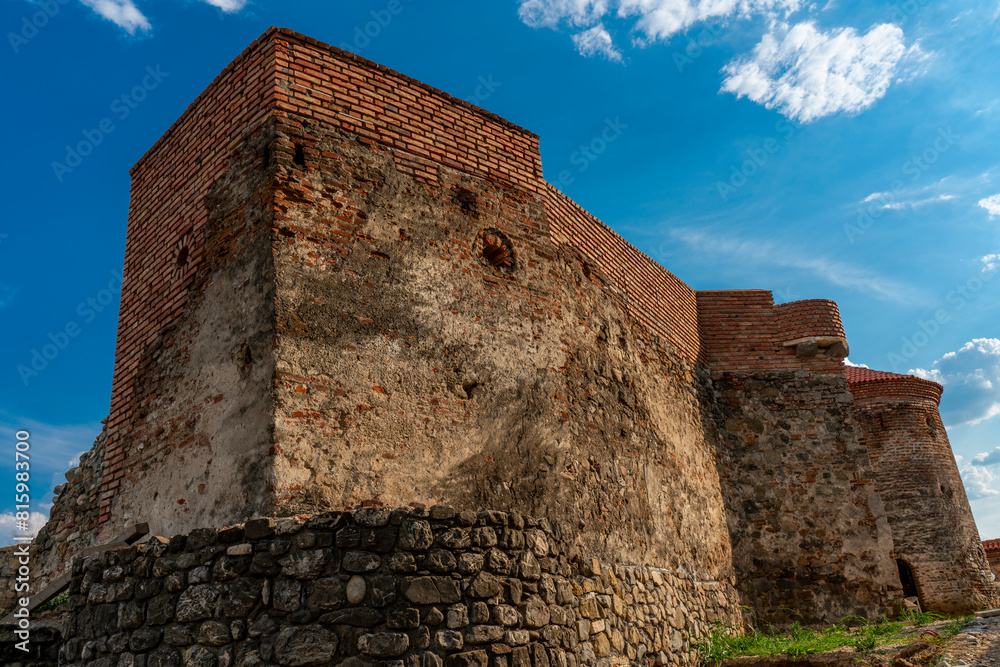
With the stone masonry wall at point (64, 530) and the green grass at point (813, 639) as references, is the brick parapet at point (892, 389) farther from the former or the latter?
the stone masonry wall at point (64, 530)

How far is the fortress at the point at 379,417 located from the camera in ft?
12.2

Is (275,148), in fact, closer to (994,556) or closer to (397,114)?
(397,114)

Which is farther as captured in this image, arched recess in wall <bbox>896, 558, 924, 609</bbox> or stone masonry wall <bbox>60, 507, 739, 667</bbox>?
arched recess in wall <bbox>896, 558, 924, 609</bbox>

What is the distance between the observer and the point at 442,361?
216 inches

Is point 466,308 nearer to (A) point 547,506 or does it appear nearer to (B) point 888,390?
(A) point 547,506

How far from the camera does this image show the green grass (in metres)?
6.25

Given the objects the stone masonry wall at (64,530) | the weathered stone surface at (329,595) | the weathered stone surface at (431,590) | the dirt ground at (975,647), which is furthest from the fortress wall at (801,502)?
the stone masonry wall at (64,530)

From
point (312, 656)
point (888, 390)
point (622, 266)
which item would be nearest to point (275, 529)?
point (312, 656)

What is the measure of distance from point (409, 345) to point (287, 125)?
6.48 ft

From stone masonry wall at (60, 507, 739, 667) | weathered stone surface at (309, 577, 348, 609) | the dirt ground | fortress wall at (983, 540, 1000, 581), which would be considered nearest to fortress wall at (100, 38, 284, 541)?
stone masonry wall at (60, 507, 739, 667)

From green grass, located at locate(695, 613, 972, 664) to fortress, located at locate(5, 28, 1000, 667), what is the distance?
28 centimetres

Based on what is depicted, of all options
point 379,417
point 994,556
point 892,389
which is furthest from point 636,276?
point 994,556

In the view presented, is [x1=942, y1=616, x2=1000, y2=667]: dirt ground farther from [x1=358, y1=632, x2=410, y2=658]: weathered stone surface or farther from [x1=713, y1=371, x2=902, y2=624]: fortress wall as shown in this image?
[x1=358, y1=632, x2=410, y2=658]: weathered stone surface

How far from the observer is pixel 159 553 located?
3945 mm
